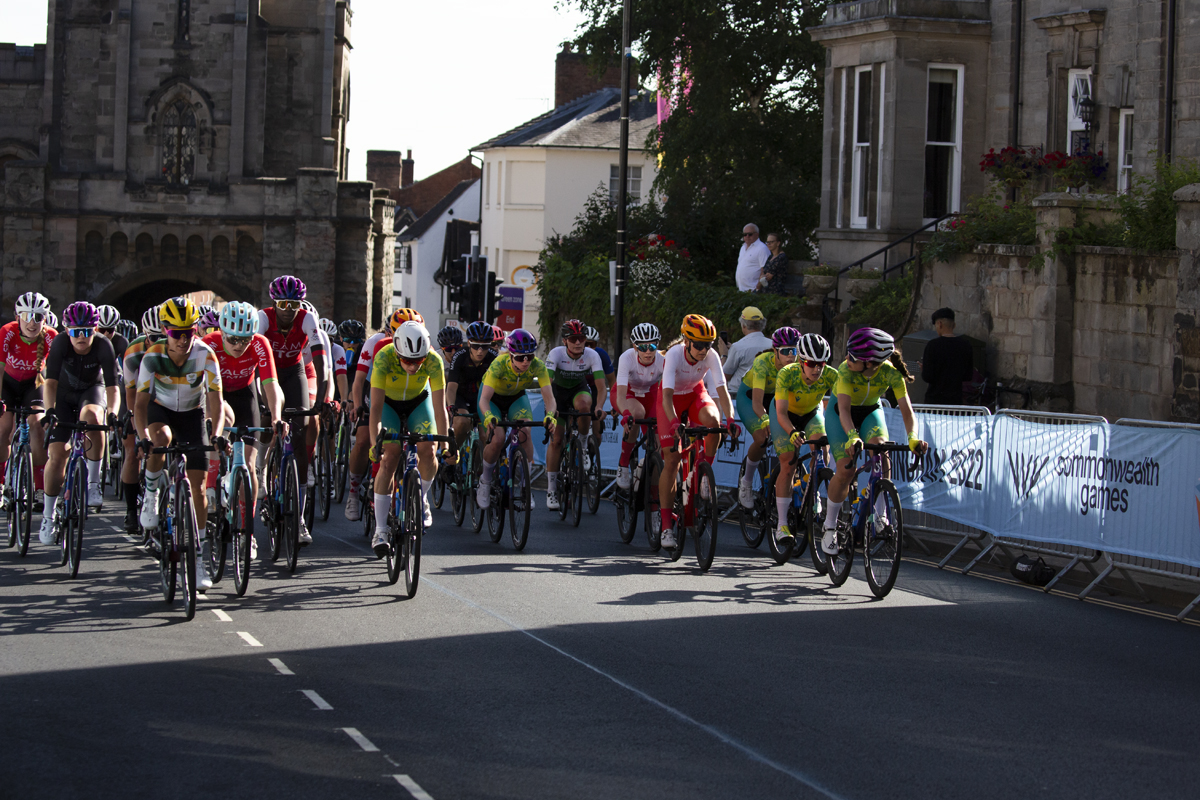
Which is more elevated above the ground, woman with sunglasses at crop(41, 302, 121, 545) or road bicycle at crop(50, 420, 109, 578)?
woman with sunglasses at crop(41, 302, 121, 545)

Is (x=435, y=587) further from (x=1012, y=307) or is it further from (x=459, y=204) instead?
(x=459, y=204)

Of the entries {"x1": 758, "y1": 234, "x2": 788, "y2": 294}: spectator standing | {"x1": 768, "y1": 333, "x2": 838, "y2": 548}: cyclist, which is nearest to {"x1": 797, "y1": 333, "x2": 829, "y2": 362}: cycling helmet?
{"x1": 768, "y1": 333, "x2": 838, "y2": 548}: cyclist

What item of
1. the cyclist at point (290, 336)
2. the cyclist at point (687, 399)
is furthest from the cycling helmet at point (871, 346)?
the cyclist at point (290, 336)

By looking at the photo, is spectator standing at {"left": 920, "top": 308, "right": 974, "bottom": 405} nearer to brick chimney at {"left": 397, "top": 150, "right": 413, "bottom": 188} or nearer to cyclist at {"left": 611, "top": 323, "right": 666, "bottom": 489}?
cyclist at {"left": 611, "top": 323, "right": 666, "bottom": 489}

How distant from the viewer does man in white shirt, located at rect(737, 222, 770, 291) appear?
2450 centimetres

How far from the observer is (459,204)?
82.9 metres

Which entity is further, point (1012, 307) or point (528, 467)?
point (1012, 307)

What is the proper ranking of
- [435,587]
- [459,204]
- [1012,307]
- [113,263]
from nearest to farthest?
[435,587]
[1012,307]
[113,263]
[459,204]

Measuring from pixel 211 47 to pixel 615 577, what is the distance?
47.6m

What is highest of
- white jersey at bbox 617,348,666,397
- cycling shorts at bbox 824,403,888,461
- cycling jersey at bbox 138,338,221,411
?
white jersey at bbox 617,348,666,397

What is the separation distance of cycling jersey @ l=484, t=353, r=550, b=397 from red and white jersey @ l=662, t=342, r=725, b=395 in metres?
1.39

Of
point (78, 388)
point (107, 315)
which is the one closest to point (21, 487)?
point (78, 388)

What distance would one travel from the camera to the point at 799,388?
39.2 ft

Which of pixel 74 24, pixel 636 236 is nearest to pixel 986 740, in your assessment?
pixel 636 236
